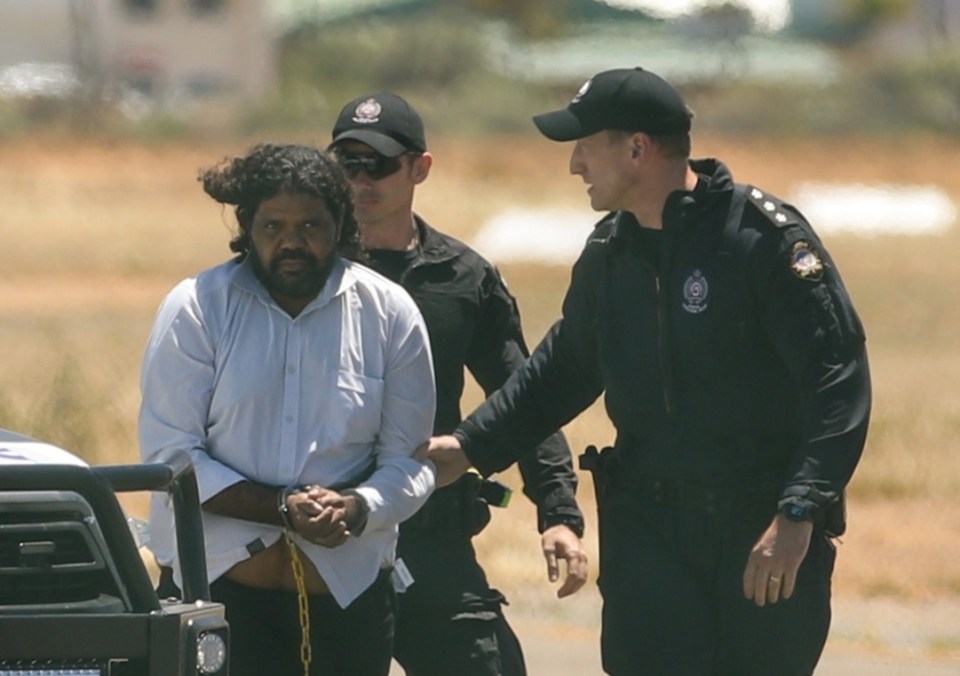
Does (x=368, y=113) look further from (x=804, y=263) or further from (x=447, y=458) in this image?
(x=804, y=263)

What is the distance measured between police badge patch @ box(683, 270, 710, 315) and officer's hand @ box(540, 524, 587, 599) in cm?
84

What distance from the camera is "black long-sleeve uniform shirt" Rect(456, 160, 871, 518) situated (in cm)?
541

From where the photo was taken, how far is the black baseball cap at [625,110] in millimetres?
5633

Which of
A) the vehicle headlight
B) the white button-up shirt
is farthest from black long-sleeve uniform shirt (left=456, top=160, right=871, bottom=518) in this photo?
the vehicle headlight

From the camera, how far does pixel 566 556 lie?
6.10 metres

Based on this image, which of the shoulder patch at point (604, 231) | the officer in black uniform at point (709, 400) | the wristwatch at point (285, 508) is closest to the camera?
the wristwatch at point (285, 508)

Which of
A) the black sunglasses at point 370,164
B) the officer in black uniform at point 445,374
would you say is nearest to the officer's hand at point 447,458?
the officer in black uniform at point 445,374

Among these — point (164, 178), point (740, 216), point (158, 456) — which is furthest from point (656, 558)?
point (164, 178)

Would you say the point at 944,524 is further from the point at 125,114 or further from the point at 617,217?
the point at 125,114

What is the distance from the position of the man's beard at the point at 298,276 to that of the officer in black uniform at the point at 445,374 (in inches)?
34.7

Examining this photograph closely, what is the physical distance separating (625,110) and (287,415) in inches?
42.5

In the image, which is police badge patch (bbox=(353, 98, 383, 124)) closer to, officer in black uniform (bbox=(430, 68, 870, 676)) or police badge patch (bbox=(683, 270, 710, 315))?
officer in black uniform (bbox=(430, 68, 870, 676))

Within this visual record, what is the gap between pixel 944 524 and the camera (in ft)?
45.1

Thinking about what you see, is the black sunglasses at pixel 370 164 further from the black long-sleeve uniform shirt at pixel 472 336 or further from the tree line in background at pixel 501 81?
the tree line in background at pixel 501 81
